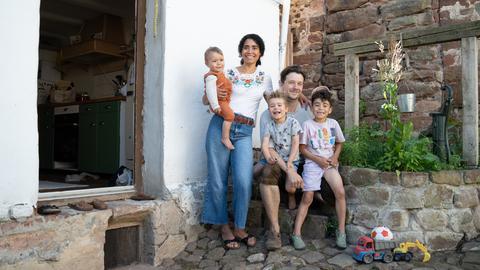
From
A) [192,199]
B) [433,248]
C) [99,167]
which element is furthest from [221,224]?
[99,167]

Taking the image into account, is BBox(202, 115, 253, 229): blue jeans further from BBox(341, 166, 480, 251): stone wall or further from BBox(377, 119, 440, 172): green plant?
BBox(377, 119, 440, 172): green plant

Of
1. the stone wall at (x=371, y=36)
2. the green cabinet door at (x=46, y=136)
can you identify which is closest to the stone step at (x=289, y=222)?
the stone wall at (x=371, y=36)

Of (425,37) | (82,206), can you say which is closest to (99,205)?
(82,206)

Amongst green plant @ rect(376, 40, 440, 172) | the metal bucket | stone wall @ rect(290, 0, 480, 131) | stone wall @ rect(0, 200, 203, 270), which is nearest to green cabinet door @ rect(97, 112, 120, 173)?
stone wall @ rect(0, 200, 203, 270)

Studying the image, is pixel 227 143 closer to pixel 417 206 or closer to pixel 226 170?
pixel 226 170

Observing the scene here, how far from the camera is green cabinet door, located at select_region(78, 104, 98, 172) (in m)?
6.16

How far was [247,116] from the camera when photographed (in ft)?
12.3

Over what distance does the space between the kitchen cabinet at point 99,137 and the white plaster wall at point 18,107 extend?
294 cm

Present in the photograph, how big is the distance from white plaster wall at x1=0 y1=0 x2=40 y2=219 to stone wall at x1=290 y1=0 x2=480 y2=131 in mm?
4306

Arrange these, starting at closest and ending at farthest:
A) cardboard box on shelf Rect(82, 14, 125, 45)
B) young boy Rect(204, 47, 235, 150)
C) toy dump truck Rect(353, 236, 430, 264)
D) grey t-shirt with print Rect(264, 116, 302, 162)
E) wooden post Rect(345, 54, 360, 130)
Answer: toy dump truck Rect(353, 236, 430, 264)
young boy Rect(204, 47, 235, 150)
grey t-shirt with print Rect(264, 116, 302, 162)
wooden post Rect(345, 54, 360, 130)
cardboard box on shelf Rect(82, 14, 125, 45)

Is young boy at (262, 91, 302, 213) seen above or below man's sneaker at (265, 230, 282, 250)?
above

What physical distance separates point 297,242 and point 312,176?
0.60 m

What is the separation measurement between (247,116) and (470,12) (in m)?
3.64

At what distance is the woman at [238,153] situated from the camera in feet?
12.1
